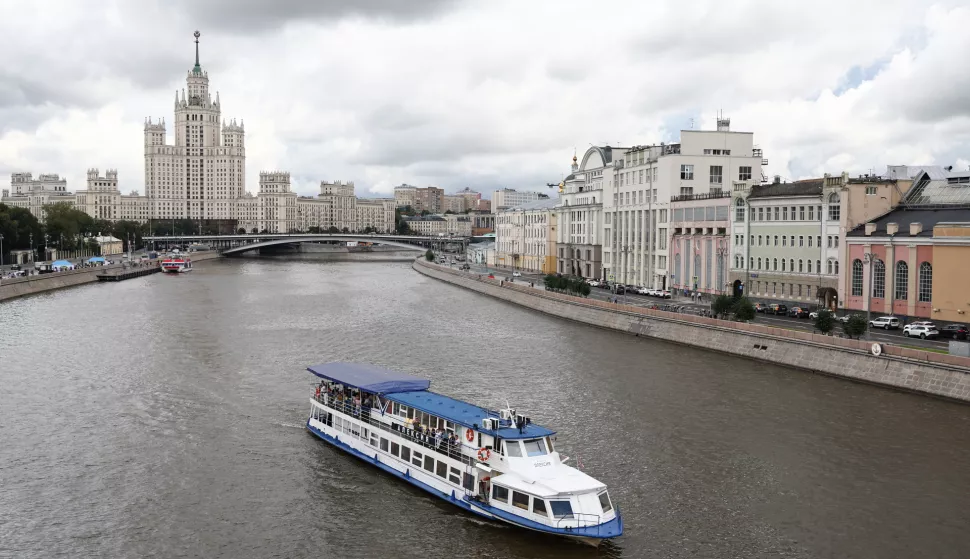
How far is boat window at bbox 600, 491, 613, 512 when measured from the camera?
17.5 m

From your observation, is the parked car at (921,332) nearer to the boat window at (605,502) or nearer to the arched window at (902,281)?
the arched window at (902,281)

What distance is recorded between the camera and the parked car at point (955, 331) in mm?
32969

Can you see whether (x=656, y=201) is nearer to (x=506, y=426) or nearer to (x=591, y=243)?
(x=591, y=243)

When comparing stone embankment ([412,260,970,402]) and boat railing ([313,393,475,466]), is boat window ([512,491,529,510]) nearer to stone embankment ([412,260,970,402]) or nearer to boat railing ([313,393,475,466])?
boat railing ([313,393,475,466])

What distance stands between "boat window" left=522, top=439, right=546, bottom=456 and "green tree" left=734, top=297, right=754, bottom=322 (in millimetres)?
21645

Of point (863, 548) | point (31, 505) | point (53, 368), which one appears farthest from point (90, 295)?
point (863, 548)

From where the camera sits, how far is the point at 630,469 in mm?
21500

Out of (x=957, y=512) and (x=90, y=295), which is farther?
(x=90, y=295)

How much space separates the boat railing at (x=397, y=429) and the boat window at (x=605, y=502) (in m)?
3.12

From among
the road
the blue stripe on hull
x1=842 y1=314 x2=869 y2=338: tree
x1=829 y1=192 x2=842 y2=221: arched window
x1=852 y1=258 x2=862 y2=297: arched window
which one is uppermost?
x1=829 y1=192 x2=842 y2=221: arched window

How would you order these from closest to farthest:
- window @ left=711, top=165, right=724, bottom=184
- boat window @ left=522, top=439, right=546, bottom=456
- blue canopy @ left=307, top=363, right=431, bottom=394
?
boat window @ left=522, top=439, right=546, bottom=456 < blue canopy @ left=307, top=363, right=431, bottom=394 < window @ left=711, top=165, right=724, bottom=184

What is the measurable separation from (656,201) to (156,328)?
33.3 m

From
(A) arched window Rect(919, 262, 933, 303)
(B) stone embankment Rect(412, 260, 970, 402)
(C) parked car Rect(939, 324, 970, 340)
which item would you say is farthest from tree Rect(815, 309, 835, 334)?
(A) arched window Rect(919, 262, 933, 303)

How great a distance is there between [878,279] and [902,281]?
1.52 metres
